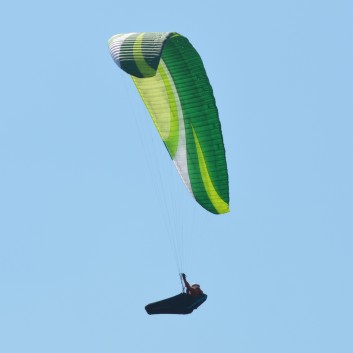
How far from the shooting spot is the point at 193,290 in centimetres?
5909

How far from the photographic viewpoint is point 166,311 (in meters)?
59.3

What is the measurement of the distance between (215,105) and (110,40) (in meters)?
3.92

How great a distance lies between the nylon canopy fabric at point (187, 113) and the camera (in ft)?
192

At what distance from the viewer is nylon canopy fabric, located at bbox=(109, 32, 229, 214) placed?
58656mm

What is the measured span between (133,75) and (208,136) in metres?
4.33

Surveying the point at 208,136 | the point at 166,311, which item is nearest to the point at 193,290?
the point at 166,311

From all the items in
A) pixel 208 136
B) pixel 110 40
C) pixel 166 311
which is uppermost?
→ pixel 110 40

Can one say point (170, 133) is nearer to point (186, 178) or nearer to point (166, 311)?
point (186, 178)

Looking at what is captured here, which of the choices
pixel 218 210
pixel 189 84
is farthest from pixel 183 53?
pixel 218 210

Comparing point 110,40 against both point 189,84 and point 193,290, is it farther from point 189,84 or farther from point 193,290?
point 193,290

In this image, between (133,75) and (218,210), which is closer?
(133,75)

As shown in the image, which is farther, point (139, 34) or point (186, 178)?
point (186, 178)

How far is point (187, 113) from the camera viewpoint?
6038 centimetres

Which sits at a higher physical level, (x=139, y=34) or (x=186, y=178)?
(x=139, y=34)
